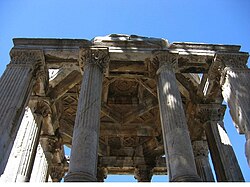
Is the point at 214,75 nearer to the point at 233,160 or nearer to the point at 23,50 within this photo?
the point at 233,160

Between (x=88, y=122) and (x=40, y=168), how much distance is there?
22.6 ft

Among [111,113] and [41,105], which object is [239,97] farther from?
[111,113]

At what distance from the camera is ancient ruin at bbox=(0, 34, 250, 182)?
9311mm

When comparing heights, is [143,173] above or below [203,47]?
below

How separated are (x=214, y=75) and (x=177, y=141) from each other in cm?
534

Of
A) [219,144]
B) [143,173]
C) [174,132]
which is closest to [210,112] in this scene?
[219,144]

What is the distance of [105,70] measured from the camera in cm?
1244

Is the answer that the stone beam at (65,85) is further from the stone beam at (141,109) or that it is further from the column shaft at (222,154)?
the column shaft at (222,154)

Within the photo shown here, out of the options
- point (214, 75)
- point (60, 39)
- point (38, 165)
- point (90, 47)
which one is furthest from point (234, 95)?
point (38, 165)

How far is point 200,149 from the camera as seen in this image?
53.7 ft

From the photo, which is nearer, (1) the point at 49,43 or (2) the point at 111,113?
(1) the point at 49,43

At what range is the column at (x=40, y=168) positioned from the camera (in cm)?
1440

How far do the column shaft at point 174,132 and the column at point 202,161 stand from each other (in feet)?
21.0

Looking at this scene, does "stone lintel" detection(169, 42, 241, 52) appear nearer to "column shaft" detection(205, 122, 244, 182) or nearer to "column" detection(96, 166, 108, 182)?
"column shaft" detection(205, 122, 244, 182)
